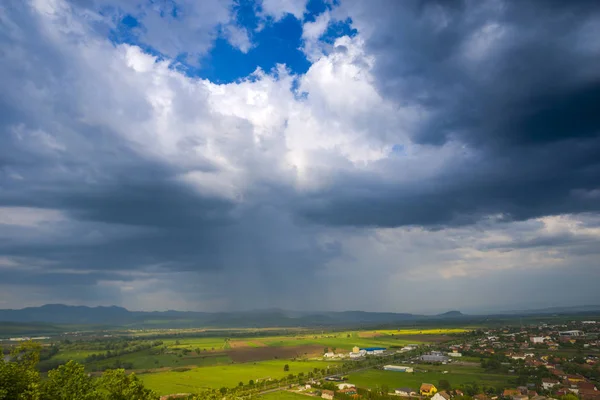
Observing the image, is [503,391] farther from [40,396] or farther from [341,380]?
[40,396]

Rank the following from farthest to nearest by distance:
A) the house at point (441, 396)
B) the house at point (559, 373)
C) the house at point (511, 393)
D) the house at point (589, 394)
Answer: the house at point (559, 373) < the house at point (511, 393) < the house at point (441, 396) < the house at point (589, 394)

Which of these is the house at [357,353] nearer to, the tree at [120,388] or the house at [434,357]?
the house at [434,357]

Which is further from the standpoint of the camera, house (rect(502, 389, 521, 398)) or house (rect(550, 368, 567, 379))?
house (rect(550, 368, 567, 379))

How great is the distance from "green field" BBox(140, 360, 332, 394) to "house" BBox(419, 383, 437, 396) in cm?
3630

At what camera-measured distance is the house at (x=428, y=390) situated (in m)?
68.2

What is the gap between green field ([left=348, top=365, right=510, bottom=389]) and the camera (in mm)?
76062

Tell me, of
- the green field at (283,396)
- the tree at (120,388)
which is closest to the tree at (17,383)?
the tree at (120,388)

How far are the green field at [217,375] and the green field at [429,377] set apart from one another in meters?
19.4

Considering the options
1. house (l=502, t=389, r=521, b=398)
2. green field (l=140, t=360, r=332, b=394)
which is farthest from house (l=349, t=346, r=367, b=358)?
house (l=502, t=389, r=521, b=398)

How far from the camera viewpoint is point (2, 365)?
2392 centimetres

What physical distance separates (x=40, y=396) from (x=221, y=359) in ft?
363

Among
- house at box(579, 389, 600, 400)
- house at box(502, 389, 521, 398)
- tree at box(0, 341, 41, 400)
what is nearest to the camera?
tree at box(0, 341, 41, 400)

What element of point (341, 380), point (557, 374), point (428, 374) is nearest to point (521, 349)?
point (557, 374)

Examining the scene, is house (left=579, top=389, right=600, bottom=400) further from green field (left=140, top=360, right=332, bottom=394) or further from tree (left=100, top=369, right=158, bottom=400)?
A: tree (left=100, top=369, right=158, bottom=400)
